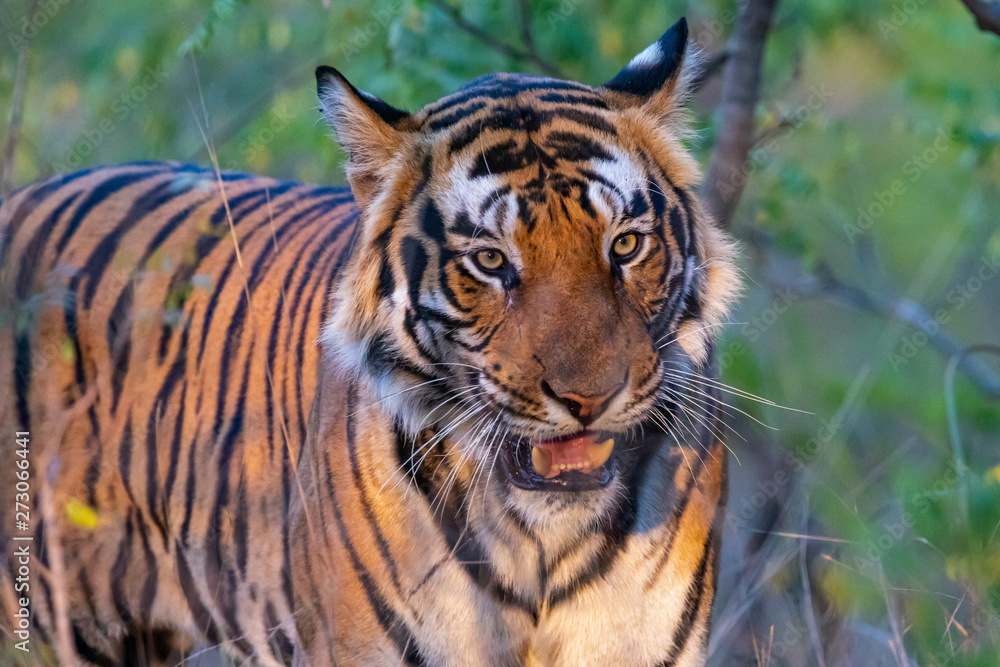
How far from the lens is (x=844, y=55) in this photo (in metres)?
5.75

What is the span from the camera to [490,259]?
6.50ft

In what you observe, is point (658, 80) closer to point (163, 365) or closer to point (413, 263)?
point (413, 263)

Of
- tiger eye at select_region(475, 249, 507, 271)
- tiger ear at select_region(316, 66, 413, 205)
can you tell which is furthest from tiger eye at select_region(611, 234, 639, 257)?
tiger ear at select_region(316, 66, 413, 205)

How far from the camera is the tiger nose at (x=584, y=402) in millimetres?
1842

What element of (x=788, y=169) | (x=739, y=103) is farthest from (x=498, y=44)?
(x=788, y=169)

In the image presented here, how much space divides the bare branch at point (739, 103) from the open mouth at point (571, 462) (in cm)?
158

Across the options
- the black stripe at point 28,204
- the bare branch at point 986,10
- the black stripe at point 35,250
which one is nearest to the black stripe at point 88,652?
the black stripe at point 35,250

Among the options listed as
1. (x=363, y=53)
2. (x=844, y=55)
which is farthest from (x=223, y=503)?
(x=844, y=55)

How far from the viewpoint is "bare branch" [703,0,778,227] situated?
3.31 m

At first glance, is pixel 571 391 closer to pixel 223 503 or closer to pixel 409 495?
pixel 409 495

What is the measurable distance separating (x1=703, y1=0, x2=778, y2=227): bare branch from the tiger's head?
108 cm

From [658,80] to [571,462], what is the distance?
0.97 m

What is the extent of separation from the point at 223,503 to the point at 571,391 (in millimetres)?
1516

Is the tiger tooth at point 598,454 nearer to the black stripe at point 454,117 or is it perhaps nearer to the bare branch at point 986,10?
the black stripe at point 454,117
